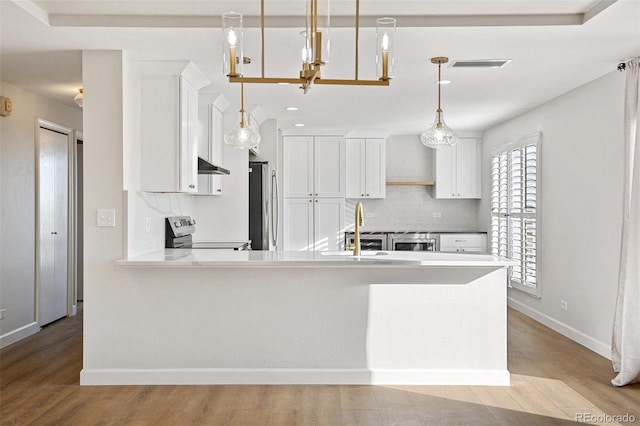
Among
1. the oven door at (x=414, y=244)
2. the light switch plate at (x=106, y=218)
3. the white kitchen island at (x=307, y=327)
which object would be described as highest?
the light switch plate at (x=106, y=218)

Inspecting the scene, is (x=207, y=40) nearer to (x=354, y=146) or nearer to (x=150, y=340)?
(x=150, y=340)

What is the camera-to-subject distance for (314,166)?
8.10 metres

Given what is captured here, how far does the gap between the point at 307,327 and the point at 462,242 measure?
14.6 feet

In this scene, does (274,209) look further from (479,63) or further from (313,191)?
(479,63)

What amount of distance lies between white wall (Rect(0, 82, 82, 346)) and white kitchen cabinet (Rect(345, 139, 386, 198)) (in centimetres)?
412

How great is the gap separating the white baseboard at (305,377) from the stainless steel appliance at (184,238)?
122cm

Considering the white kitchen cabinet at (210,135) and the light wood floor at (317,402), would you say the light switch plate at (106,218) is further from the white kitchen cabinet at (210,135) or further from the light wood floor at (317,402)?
the white kitchen cabinet at (210,135)

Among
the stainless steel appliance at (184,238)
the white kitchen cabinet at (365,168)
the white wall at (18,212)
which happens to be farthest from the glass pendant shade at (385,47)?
the white kitchen cabinet at (365,168)

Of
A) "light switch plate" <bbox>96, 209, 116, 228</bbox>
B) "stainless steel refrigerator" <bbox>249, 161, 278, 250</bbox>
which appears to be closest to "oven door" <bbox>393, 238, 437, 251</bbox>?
"stainless steel refrigerator" <bbox>249, 161, 278, 250</bbox>

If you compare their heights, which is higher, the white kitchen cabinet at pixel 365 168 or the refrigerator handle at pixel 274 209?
the white kitchen cabinet at pixel 365 168

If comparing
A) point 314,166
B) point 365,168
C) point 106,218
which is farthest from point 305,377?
point 365,168

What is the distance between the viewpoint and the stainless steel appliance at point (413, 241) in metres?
7.91

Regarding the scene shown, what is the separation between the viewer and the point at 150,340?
3955 mm

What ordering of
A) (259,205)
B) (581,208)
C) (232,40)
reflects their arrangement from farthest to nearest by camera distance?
(259,205)
(581,208)
(232,40)
